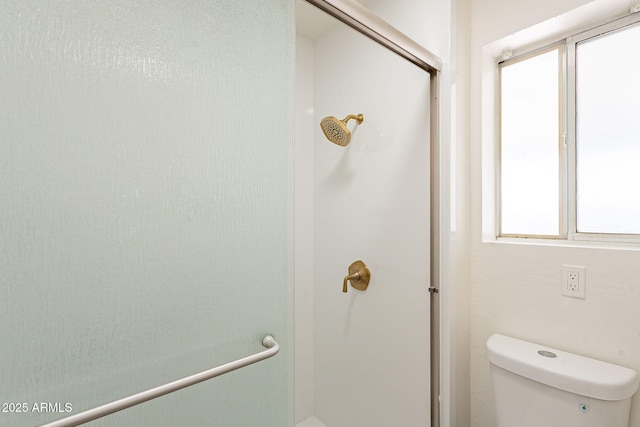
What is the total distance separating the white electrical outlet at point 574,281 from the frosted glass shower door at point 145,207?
3.13 ft

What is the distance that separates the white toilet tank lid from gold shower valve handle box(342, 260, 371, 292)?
0.54 m

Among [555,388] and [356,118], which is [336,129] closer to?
[356,118]

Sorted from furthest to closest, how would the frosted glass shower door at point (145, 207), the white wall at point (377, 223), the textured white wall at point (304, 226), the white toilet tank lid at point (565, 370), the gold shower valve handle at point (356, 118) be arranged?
1. the textured white wall at point (304, 226)
2. the gold shower valve handle at point (356, 118)
3. the white wall at point (377, 223)
4. the white toilet tank lid at point (565, 370)
5. the frosted glass shower door at point (145, 207)

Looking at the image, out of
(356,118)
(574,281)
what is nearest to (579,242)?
(574,281)

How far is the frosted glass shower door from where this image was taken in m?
0.42

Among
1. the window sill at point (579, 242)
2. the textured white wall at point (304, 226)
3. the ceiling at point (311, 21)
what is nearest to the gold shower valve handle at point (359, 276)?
the textured white wall at point (304, 226)

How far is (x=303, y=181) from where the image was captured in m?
1.71

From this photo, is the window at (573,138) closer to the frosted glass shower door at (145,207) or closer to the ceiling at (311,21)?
the ceiling at (311,21)

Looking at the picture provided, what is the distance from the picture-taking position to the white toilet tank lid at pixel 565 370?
817 millimetres

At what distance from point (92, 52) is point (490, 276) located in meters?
1.35

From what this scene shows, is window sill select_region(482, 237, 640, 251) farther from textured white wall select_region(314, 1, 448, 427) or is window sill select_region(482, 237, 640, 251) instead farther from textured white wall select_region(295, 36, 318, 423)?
textured white wall select_region(295, 36, 318, 423)

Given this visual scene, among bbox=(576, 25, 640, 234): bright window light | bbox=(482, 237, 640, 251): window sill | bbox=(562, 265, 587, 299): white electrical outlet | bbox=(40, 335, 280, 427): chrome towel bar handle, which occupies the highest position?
bbox=(576, 25, 640, 234): bright window light

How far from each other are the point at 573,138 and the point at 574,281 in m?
0.53

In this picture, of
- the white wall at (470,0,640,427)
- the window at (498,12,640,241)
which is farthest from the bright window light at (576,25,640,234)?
the white wall at (470,0,640,427)
